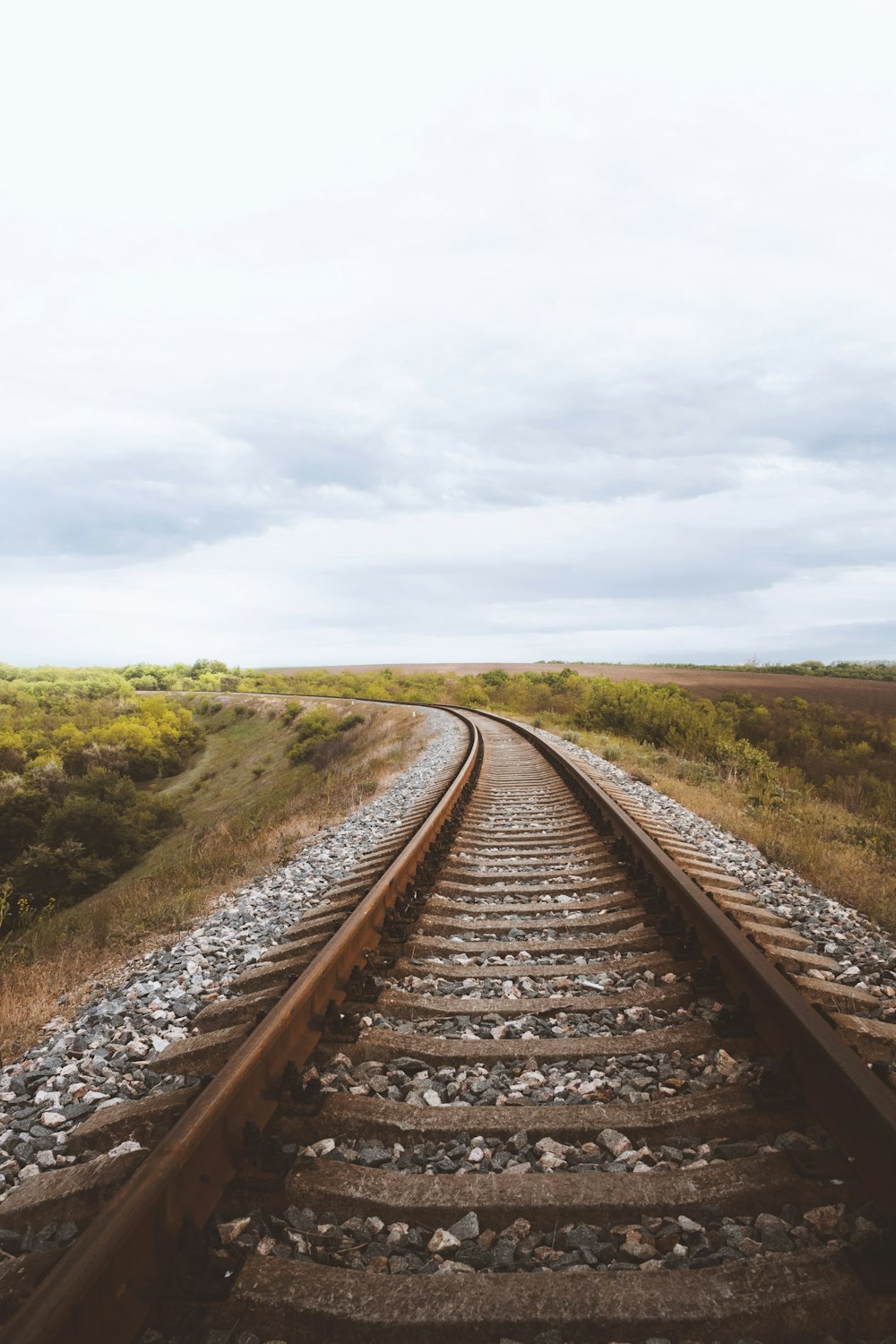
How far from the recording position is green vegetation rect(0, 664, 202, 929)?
1948cm

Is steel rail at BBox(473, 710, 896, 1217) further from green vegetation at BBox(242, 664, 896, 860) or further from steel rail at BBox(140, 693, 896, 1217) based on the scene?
green vegetation at BBox(242, 664, 896, 860)

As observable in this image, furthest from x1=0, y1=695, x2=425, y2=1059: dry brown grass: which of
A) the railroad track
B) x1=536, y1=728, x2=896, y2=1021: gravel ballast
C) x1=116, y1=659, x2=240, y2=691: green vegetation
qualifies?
x1=116, y1=659, x2=240, y2=691: green vegetation

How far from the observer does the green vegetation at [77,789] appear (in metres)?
19.5

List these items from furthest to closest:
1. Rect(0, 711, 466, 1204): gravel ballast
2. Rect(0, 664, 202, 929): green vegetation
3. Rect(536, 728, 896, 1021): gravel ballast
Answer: Rect(0, 664, 202, 929): green vegetation < Rect(536, 728, 896, 1021): gravel ballast < Rect(0, 711, 466, 1204): gravel ballast

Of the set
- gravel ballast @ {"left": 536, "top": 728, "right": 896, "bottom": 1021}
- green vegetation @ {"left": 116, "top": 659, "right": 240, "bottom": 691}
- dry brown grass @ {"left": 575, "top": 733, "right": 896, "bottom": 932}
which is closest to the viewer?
gravel ballast @ {"left": 536, "top": 728, "right": 896, "bottom": 1021}

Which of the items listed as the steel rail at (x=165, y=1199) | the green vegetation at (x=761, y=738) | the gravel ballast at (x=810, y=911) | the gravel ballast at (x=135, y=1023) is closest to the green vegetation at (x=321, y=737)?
the green vegetation at (x=761, y=738)

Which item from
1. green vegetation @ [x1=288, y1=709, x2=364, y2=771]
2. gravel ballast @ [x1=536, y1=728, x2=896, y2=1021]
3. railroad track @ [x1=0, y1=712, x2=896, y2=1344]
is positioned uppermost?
railroad track @ [x1=0, y1=712, x2=896, y2=1344]

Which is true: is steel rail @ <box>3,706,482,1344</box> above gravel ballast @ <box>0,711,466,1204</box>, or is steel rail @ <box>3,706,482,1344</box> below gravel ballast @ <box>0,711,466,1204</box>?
above

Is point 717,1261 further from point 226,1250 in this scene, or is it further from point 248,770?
point 248,770

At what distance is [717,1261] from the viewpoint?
6.33 feet

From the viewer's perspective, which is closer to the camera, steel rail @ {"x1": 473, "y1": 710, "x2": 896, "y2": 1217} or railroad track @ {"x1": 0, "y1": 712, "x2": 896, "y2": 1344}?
railroad track @ {"x1": 0, "y1": 712, "x2": 896, "y2": 1344}

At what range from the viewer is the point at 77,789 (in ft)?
88.4

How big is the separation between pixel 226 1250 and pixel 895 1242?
5.90 ft

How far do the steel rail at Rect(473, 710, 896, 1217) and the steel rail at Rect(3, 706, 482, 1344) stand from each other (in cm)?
193
